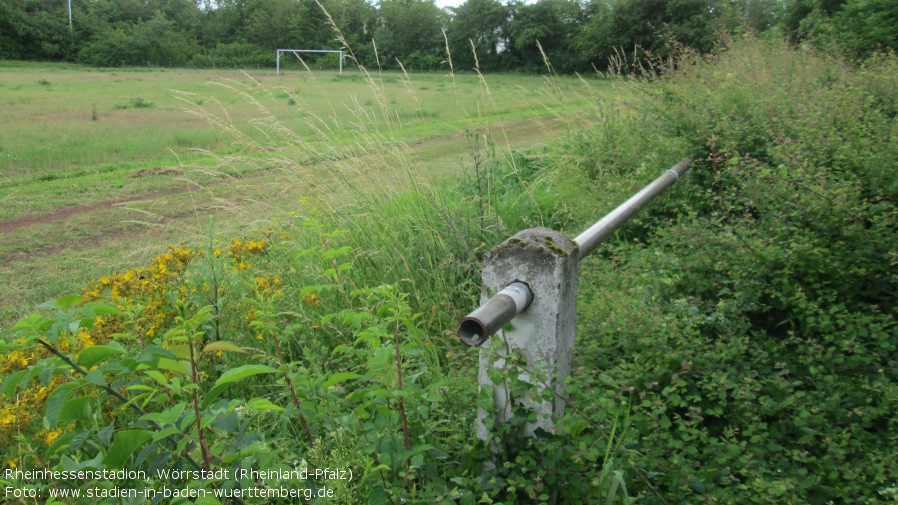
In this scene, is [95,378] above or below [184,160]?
above

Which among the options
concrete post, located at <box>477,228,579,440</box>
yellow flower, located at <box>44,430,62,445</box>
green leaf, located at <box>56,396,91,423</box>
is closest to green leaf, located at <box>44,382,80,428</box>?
green leaf, located at <box>56,396,91,423</box>

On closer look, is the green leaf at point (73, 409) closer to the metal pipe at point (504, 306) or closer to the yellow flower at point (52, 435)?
the yellow flower at point (52, 435)

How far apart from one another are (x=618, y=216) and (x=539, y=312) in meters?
0.99

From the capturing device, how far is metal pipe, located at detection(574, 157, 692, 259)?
230 cm

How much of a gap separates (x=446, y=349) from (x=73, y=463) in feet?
6.35

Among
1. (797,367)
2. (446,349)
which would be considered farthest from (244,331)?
(797,367)

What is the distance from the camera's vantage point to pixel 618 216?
2.75m

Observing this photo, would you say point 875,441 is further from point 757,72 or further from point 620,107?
point 620,107

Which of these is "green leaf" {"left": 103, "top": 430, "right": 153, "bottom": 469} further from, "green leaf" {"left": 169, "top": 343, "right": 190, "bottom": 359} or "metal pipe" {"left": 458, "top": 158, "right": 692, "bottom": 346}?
"metal pipe" {"left": 458, "top": 158, "right": 692, "bottom": 346}

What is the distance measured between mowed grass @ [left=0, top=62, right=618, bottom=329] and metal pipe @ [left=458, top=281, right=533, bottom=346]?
121 inches

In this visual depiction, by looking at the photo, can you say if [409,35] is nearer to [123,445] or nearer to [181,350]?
[181,350]

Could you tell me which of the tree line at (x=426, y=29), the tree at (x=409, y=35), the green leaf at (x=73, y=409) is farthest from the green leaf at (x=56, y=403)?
the tree at (x=409, y=35)

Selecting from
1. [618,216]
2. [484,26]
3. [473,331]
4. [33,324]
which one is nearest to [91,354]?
[33,324]

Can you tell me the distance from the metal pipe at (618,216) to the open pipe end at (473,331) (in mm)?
674
